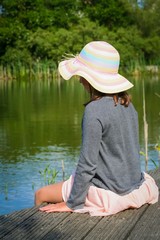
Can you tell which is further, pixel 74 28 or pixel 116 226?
pixel 74 28

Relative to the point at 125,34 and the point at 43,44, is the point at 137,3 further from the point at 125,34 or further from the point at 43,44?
the point at 43,44

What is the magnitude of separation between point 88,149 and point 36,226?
1.45 feet

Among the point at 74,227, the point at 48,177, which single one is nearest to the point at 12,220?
the point at 74,227

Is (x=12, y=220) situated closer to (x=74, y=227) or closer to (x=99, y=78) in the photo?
(x=74, y=227)

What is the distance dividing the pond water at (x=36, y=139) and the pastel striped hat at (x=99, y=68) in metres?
2.56

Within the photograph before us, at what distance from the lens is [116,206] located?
10.1ft

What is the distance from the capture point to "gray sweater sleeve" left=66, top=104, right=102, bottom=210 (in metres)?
3.01

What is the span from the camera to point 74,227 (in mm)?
2920

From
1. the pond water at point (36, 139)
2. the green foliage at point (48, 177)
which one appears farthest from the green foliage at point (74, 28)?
the green foliage at point (48, 177)

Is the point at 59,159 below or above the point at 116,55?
below

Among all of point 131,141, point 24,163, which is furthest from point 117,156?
Result: point 24,163

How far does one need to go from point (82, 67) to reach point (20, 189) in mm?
3395

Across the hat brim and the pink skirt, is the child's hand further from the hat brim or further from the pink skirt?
the hat brim

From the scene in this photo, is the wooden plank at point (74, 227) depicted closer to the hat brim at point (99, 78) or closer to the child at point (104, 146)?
the child at point (104, 146)
